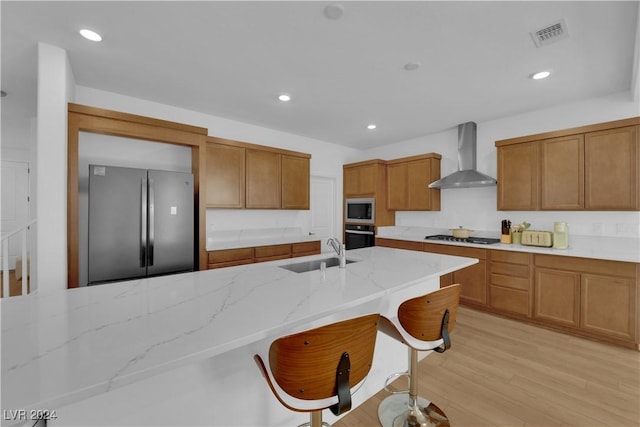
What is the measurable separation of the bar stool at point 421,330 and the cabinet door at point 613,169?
8.75 ft

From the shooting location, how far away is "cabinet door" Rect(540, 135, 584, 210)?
312 centimetres

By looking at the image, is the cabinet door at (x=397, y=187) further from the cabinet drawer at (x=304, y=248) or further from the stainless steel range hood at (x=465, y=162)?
the cabinet drawer at (x=304, y=248)

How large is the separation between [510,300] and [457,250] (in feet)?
2.70

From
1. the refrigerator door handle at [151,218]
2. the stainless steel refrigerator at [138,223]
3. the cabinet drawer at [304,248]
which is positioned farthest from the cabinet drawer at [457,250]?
the refrigerator door handle at [151,218]

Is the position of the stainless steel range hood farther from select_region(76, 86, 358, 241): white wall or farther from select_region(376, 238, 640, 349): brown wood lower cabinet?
select_region(76, 86, 358, 241): white wall

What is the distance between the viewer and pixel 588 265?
283 cm

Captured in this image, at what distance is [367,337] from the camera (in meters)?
1.13

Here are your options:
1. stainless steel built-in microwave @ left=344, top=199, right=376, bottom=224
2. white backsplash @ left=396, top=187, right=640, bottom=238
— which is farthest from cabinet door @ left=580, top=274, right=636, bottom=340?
stainless steel built-in microwave @ left=344, top=199, right=376, bottom=224

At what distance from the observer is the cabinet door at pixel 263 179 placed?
398 cm

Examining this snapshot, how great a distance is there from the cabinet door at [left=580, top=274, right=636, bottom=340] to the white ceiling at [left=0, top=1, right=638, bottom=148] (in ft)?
6.73

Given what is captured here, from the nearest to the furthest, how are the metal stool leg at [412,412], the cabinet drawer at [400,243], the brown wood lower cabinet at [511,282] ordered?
the metal stool leg at [412,412] < the brown wood lower cabinet at [511,282] < the cabinet drawer at [400,243]

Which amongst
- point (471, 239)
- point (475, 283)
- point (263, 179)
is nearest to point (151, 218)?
point (263, 179)

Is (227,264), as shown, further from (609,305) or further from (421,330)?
(609,305)

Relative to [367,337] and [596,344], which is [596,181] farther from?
[367,337]
